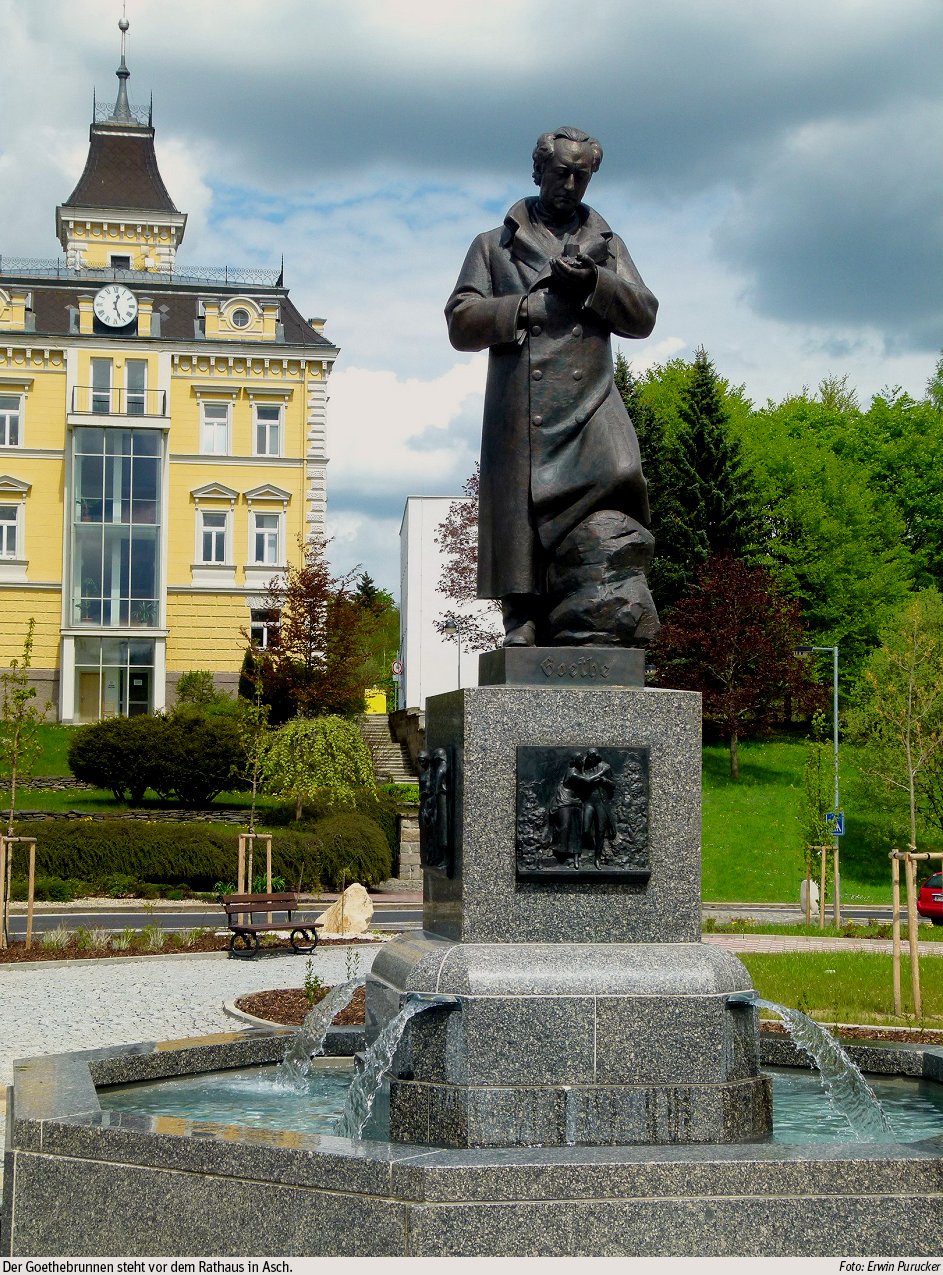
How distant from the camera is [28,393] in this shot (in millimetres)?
54500

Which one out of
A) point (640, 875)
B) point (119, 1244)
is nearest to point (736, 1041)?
point (640, 875)

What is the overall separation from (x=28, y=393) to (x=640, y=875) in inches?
2016

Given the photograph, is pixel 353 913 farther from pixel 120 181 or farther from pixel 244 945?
pixel 120 181

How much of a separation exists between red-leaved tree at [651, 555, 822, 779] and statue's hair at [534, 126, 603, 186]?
42.2 meters

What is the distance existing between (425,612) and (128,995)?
5199 centimetres

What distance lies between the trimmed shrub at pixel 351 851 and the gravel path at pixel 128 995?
1113cm

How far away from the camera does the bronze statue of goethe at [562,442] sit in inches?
293

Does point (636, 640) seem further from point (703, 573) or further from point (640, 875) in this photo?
point (703, 573)

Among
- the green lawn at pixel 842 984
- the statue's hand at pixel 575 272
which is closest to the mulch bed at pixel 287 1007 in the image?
the green lawn at pixel 842 984

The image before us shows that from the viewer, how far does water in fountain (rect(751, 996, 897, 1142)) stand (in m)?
7.41

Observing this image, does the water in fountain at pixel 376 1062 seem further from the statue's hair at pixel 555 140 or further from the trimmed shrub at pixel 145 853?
the trimmed shrub at pixel 145 853

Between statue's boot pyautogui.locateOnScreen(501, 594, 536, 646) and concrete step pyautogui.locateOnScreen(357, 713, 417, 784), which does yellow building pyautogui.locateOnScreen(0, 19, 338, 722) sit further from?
statue's boot pyautogui.locateOnScreen(501, 594, 536, 646)

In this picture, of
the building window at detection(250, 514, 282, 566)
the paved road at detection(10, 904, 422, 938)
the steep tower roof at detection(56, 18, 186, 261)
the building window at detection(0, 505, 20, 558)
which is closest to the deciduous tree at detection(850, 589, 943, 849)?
the paved road at detection(10, 904, 422, 938)

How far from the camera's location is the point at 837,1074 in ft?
25.5
